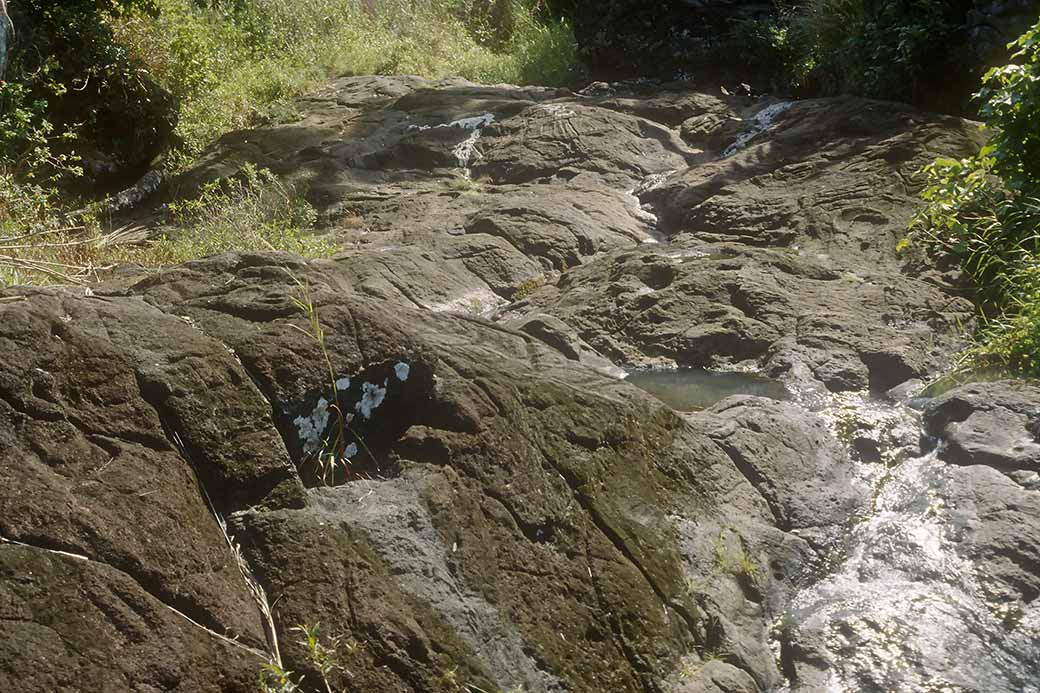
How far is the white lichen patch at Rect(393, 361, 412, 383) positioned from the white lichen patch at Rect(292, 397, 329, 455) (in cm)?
29

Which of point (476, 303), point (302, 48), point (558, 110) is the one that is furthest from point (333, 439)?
point (302, 48)

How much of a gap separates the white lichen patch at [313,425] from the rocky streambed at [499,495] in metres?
0.02

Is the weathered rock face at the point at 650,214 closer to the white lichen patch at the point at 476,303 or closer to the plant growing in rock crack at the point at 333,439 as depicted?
the white lichen patch at the point at 476,303

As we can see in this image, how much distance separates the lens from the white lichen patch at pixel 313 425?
3.54 m

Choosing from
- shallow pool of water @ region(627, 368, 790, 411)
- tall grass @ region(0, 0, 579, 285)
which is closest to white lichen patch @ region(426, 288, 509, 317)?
tall grass @ region(0, 0, 579, 285)

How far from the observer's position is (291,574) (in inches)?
123

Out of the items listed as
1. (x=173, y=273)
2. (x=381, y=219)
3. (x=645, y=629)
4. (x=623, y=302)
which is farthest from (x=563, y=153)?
(x=645, y=629)

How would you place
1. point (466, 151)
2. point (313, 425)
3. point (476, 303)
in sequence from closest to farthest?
point (313, 425) → point (476, 303) → point (466, 151)

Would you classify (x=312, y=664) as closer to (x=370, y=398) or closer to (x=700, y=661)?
(x=370, y=398)

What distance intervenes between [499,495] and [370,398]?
59 centimetres

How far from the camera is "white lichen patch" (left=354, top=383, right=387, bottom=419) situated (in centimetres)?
370

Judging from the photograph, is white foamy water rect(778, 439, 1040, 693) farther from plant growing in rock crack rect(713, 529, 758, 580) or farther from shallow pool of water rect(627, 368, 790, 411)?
shallow pool of water rect(627, 368, 790, 411)

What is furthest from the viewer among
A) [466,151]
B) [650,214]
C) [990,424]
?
[466,151]

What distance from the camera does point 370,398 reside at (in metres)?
3.72
